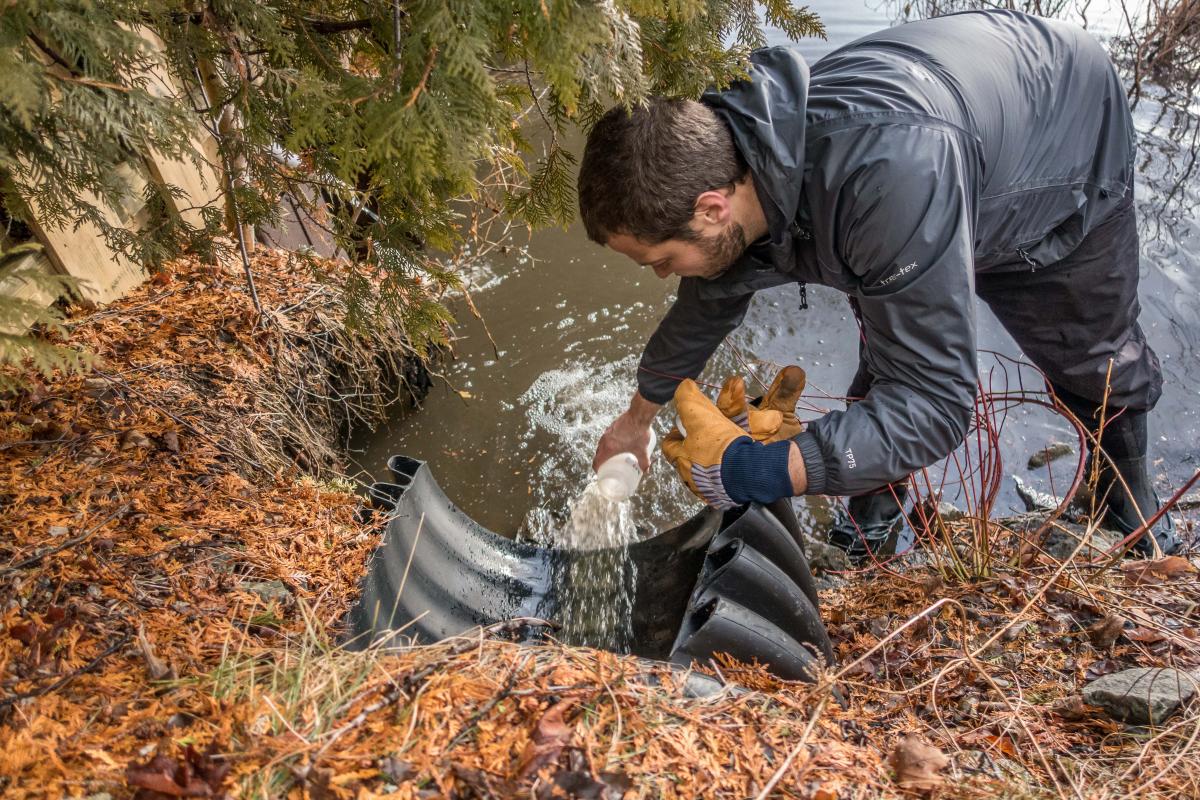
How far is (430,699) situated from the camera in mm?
1184

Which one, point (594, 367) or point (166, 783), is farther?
point (594, 367)

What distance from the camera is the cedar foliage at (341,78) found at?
125 centimetres

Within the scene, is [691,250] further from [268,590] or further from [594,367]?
[594,367]

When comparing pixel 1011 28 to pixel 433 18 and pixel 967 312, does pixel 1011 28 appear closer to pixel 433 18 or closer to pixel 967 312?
pixel 967 312

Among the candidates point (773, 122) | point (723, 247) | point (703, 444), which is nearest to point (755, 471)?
point (703, 444)

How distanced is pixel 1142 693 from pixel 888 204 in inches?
51.6

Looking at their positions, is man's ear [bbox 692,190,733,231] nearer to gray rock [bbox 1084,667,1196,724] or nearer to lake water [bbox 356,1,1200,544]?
gray rock [bbox 1084,667,1196,724]

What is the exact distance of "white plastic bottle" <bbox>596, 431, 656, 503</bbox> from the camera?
109 inches

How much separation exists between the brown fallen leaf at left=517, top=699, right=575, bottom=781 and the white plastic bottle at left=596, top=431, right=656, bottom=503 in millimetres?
1580

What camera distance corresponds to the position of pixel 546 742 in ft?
3.74

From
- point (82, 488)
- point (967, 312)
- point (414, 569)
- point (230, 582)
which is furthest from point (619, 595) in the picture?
point (82, 488)

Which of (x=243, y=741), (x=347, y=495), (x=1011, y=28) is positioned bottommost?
(x=347, y=495)

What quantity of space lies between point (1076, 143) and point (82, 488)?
119 inches

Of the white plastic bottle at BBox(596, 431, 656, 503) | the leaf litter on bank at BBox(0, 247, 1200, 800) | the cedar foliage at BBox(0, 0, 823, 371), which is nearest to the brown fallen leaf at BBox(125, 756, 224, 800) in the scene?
the leaf litter on bank at BBox(0, 247, 1200, 800)
